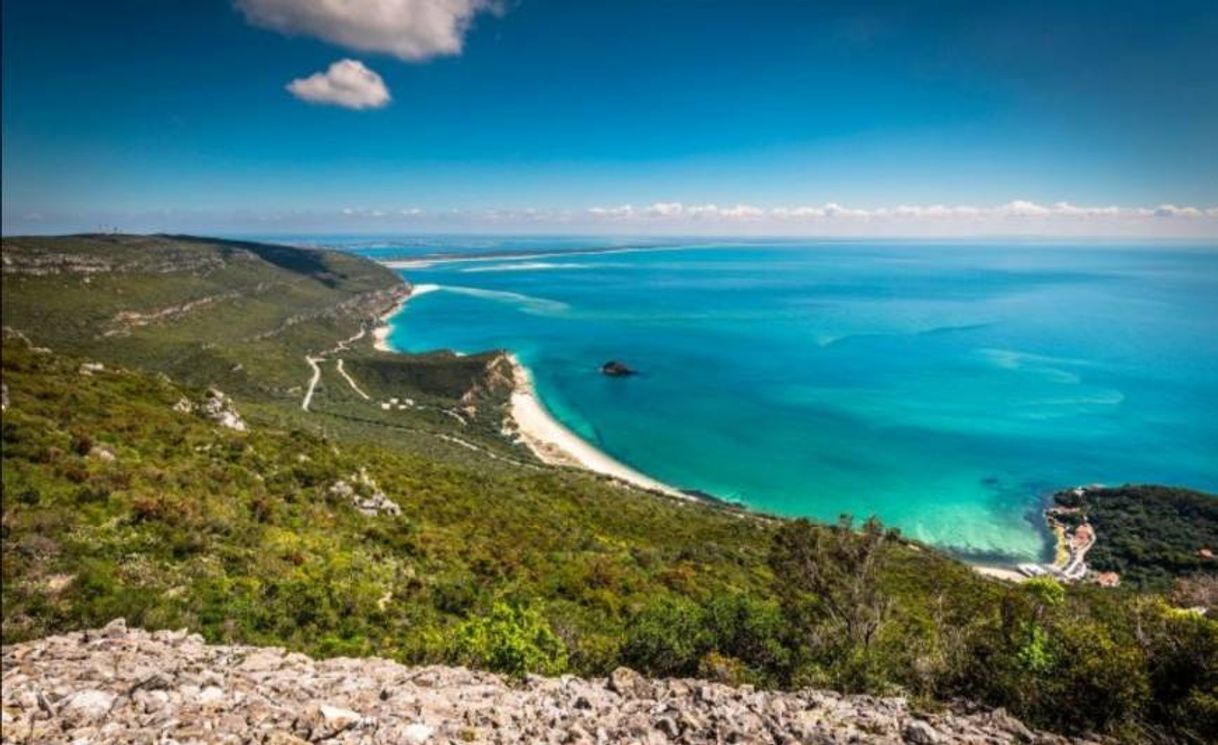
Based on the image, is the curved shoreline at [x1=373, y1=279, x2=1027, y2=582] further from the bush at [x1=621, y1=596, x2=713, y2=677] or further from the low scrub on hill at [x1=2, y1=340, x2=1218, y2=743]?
the bush at [x1=621, y1=596, x2=713, y2=677]

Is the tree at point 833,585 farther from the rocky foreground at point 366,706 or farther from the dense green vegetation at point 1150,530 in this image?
the dense green vegetation at point 1150,530

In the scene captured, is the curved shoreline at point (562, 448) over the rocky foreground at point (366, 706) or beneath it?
beneath

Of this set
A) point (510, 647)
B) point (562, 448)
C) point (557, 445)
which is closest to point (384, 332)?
point (557, 445)

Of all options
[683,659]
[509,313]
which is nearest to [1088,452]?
[683,659]

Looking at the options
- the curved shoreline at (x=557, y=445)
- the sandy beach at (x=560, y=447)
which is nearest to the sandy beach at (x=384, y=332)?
the curved shoreline at (x=557, y=445)

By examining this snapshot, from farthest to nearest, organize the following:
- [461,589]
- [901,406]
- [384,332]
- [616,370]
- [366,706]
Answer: [384,332] < [616,370] < [901,406] < [461,589] < [366,706]

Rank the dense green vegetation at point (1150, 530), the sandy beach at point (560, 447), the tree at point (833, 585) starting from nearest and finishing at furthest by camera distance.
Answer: the tree at point (833, 585), the dense green vegetation at point (1150, 530), the sandy beach at point (560, 447)

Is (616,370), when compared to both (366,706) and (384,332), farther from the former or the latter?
(366,706)
